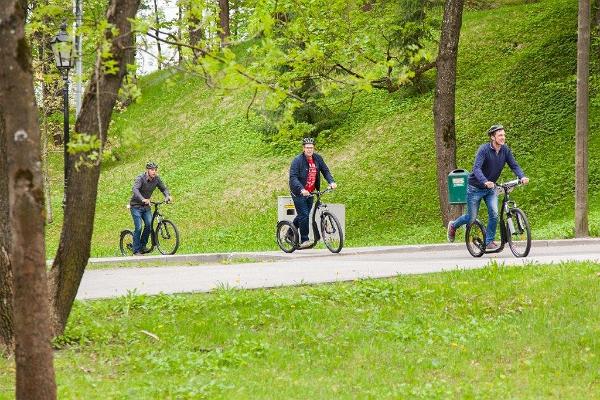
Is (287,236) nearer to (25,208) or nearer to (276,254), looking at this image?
(276,254)

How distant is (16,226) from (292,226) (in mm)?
12293

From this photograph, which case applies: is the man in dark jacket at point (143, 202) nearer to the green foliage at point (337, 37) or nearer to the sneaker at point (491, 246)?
the green foliage at point (337, 37)

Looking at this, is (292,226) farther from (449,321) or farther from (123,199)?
(123,199)

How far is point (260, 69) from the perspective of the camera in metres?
7.57

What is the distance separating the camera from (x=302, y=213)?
17266 mm

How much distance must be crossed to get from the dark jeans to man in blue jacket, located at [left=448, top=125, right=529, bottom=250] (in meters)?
3.51

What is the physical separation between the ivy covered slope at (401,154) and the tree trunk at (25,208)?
14.2 m

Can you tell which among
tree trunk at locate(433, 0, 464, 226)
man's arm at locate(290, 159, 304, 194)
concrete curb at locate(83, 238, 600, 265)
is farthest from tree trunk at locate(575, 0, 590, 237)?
man's arm at locate(290, 159, 304, 194)

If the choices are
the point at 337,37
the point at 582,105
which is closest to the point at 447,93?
the point at 337,37

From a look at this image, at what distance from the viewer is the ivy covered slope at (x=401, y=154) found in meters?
23.8

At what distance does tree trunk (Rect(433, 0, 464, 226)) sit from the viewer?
21828 mm

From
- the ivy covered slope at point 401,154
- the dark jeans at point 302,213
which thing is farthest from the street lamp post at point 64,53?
the dark jeans at point 302,213

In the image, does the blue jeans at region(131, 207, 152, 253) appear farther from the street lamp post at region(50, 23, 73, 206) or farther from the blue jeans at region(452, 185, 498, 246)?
the blue jeans at region(452, 185, 498, 246)

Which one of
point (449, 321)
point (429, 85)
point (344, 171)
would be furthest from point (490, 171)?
point (429, 85)
